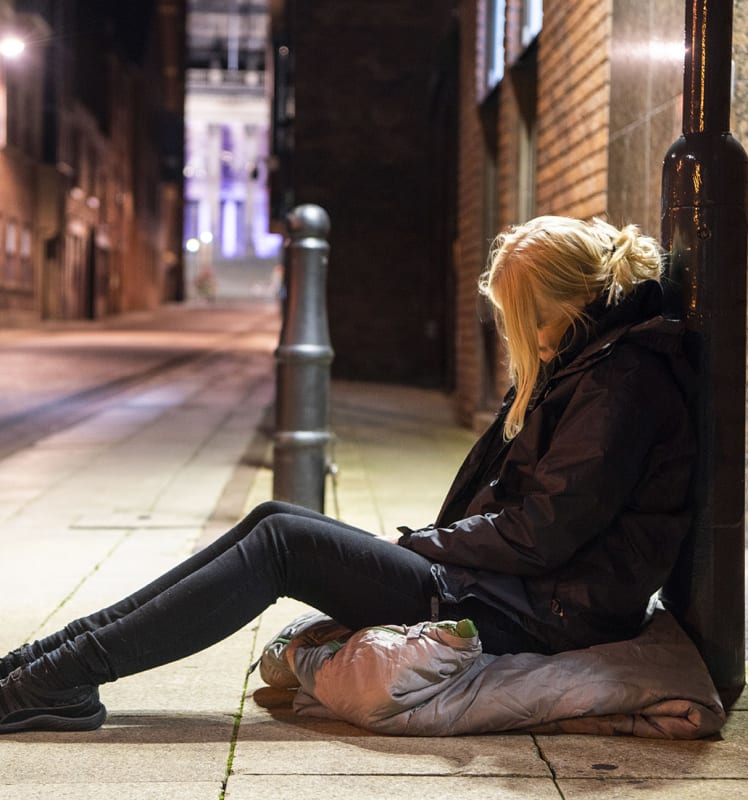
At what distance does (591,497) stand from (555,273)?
0.55 m

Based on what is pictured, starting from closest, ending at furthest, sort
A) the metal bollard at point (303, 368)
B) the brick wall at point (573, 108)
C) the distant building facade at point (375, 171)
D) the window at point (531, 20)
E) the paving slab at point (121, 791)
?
the paving slab at point (121, 791) < the metal bollard at point (303, 368) < the brick wall at point (573, 108) < the window at point (531, 20) < the distant building facade at point (375, 171)

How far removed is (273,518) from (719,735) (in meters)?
1.19

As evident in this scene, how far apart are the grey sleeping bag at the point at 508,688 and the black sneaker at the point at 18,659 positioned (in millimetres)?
741

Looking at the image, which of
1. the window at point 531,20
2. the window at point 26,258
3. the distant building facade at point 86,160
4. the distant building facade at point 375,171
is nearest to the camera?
the window at point 531,20

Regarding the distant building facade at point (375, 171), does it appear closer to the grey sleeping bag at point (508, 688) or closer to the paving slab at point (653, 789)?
the grey sleeping bag at point (508, 688)

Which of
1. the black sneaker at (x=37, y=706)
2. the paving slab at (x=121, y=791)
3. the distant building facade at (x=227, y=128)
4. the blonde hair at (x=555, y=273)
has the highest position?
the distant building facade at (x=227, y=128)

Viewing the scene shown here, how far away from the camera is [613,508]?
10.0 ft

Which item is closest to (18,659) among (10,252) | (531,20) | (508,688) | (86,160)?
(508,688)

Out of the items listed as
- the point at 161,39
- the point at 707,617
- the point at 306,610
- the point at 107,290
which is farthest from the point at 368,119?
the point at 161,39

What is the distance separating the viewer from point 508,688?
3.17 m

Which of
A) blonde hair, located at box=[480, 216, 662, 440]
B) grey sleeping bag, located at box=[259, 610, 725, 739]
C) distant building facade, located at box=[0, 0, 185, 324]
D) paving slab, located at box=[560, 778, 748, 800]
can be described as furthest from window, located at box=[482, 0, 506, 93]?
distant building facade, located at box=[0, 0, 185, 324]

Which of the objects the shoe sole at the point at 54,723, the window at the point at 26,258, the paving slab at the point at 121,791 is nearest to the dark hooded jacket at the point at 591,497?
the paving slab at the point at 121,791

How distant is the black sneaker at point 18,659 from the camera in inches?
130

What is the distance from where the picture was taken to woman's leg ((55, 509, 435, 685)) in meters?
3.15
